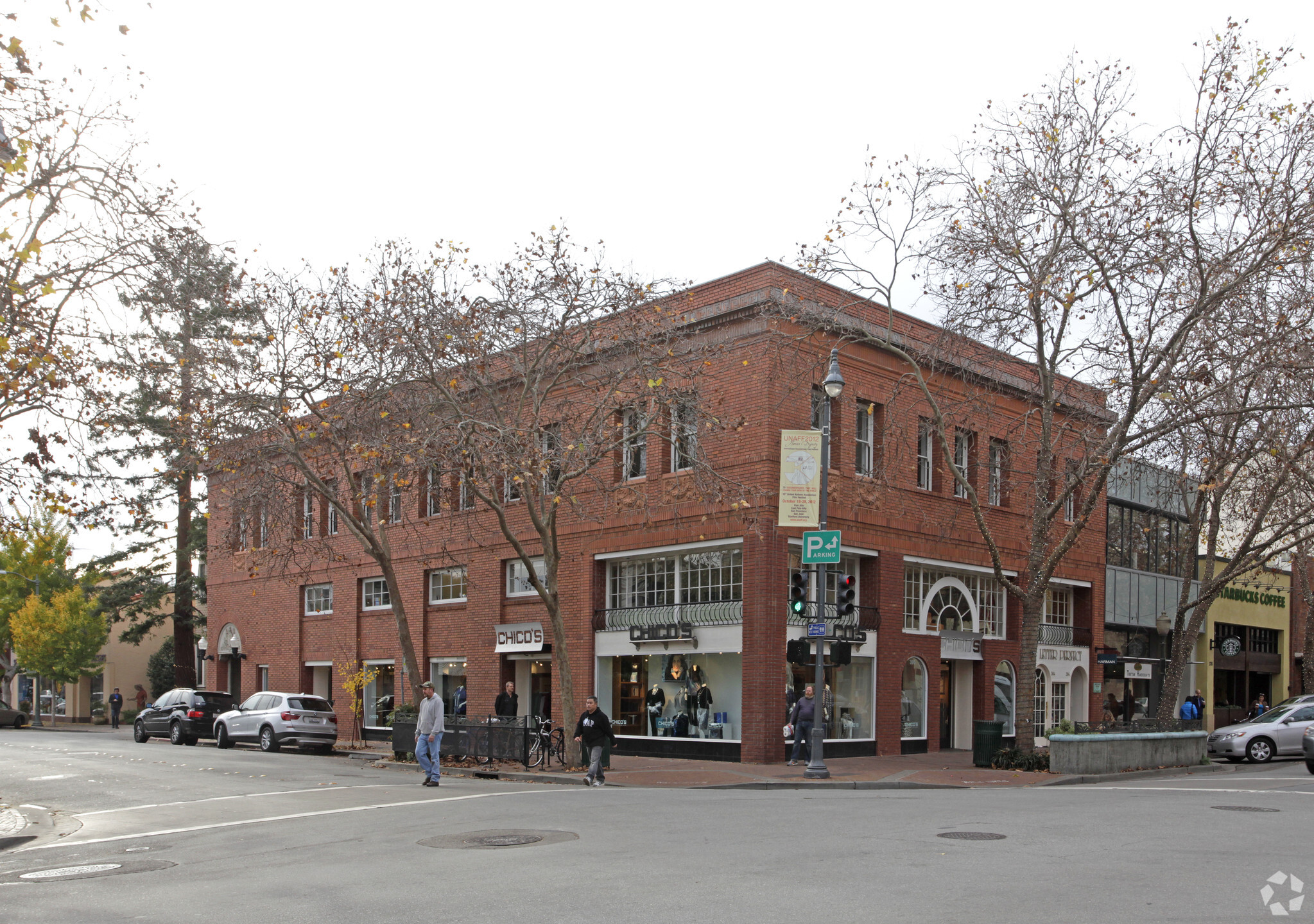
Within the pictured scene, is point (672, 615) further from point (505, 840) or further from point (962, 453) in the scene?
point (505, 840)

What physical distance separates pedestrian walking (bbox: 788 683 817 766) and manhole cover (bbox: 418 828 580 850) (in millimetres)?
10635

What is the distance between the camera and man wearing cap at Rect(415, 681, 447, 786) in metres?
20.1

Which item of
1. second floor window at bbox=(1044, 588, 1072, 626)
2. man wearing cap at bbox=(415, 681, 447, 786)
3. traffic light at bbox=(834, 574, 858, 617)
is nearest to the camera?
man wearing cap at bbox=(415, 681, 447, 786)

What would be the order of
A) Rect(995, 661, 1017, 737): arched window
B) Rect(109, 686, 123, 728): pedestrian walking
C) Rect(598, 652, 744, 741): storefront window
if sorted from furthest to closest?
Rect(109, 686, 123, 728): pedestrian walking, Rect(995, 661, 1017, 737): arched window, Rect(598, 652, 744, 741): storefront window

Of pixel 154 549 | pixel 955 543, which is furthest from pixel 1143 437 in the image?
pixel 154 549

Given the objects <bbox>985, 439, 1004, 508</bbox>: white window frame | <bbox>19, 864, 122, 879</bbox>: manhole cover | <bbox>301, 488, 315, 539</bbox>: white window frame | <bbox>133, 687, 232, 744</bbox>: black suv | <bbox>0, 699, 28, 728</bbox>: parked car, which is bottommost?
<bbox>0, 699, 28, 728</bbox>: parked car

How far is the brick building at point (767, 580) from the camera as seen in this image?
25.2 meters

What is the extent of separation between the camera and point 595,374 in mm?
27781

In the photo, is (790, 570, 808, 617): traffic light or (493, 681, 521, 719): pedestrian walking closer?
(790, 570, 808, 617): traffic light

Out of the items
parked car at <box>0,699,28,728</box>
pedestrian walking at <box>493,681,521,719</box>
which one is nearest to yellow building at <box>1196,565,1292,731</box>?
pedestrian walking at <box>493,681,521,719</box>

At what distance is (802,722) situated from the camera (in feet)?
77.0

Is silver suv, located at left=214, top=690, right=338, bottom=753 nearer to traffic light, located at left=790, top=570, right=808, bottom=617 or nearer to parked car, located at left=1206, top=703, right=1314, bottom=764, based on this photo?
traffic light, located at left=790, top=570, right=808, bottom=617

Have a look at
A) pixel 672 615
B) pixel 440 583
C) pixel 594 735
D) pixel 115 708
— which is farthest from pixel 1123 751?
pixel 115 708

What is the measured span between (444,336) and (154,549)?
3503cm
